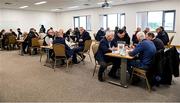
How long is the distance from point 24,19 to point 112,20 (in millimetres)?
7369

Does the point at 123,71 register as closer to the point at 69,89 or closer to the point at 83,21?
the point at 69,89

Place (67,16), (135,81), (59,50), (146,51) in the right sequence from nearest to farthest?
(146,51) < (135,81) < (59,50) < (67,16)

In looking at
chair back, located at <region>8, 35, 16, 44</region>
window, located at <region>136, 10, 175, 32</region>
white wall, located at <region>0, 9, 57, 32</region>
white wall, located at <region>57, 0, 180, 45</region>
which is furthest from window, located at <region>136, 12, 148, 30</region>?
white wall, located at <region>0, 9, 57, 32</region>

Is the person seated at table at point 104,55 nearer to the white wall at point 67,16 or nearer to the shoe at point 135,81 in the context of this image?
the shoe at point 135,81

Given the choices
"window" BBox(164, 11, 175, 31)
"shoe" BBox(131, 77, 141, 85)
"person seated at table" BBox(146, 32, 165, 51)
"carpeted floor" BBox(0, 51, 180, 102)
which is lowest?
"carpeted floor" BBox(0, 51, 180, 102)

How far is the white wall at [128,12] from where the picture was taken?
950cm

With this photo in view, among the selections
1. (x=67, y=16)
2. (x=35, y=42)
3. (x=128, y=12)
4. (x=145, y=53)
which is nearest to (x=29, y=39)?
(x=35, y=42)

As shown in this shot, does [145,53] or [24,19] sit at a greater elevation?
[24,19]

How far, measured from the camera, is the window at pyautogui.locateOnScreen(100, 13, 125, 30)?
486 inches

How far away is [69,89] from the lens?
11.8 ft

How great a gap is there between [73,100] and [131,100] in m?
1.01

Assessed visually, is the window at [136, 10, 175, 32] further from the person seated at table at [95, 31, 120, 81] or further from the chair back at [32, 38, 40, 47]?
the person seated at table at [95, 31, 120, 81]

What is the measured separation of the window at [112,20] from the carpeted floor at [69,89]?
827 centimetres

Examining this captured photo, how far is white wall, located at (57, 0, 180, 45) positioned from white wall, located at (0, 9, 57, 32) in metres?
1.07
